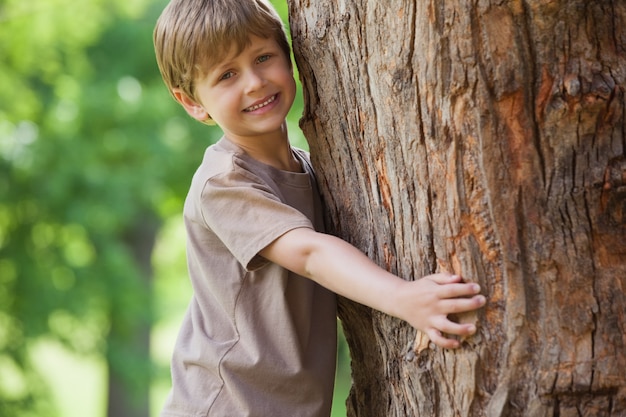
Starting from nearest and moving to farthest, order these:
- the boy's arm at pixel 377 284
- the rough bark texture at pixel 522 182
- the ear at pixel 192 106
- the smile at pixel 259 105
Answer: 1. the rough bark texture at pixel 522 182
2. the boy's arm at pixel 377 284
3. the smile at pixel 259 105
4. the ear at pixel 192 106

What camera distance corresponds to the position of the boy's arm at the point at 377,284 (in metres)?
2.07

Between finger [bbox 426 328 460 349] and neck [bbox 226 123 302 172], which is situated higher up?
neck [bbox 226 123 302 172]

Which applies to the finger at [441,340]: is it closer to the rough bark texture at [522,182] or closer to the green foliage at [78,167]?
the rough bark texture at [522,182]

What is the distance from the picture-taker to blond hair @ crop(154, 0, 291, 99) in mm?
2521

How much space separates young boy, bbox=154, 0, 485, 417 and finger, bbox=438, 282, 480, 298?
0.42m

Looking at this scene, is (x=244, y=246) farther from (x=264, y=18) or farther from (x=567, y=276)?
(x=567, y=276)

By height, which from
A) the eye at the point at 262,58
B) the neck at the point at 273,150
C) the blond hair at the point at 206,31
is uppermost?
the blond hair at the point at 206,31

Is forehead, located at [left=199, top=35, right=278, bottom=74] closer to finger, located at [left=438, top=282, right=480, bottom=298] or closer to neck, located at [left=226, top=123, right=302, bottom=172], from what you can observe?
neck, located at [left=226, top=123, right=302, bottom=172]

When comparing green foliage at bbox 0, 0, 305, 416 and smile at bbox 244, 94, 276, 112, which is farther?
green foliage at bbox 0, 0, 305, 416

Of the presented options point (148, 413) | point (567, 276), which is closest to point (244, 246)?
point (567, 276)

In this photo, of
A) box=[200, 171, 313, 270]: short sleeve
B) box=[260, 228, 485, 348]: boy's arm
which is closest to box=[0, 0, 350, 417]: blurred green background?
box=[200, 171, 313, 270]: short sleeve

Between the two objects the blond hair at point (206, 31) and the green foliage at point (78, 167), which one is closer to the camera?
the blond hair at point (206, 31)

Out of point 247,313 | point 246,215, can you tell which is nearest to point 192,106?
point 246,215

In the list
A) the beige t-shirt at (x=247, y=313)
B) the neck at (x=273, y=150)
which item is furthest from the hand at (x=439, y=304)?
the neck at (x=273, y=150)
